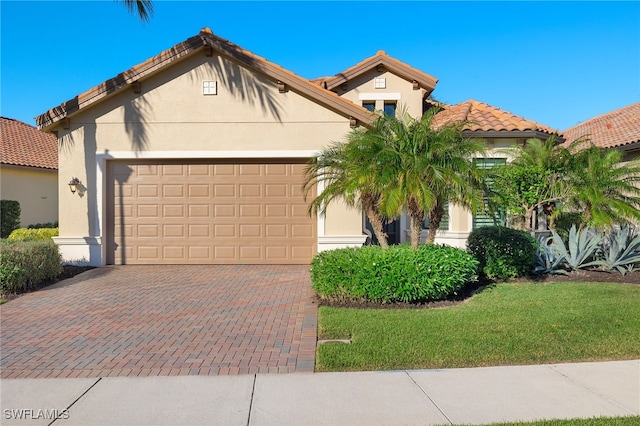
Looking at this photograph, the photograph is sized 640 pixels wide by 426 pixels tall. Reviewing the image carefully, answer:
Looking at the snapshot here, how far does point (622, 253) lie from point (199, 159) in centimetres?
1022

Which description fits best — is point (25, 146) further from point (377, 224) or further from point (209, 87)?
point (377, 224)

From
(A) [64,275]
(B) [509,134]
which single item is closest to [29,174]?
(A) [64,275]

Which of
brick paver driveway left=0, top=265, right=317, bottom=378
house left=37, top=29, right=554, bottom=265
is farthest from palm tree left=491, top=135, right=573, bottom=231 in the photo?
brick paver driveway left=0, top=265, right=317, bottom=378

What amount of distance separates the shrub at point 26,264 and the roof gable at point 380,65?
9.24 meters

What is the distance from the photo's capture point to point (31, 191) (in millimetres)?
19125

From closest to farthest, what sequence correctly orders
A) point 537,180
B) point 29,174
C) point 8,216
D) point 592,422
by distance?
point 592,422, point 537,180, point 8,216, point 29,174

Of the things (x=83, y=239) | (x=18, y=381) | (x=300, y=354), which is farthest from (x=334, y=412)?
(x=83, y=239)

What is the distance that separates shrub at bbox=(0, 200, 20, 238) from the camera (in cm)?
1717

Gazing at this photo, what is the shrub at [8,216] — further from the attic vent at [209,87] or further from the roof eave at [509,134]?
the roof eave at [509,134]

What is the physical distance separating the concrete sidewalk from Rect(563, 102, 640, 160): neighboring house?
30.1 feet

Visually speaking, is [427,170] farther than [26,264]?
No

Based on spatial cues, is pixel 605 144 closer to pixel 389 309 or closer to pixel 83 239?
pixel 389 309

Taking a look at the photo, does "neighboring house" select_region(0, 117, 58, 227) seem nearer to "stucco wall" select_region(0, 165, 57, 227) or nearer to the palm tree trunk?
"stucco wall" select_region(0, 165, 57, 227)

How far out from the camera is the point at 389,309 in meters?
7.46
